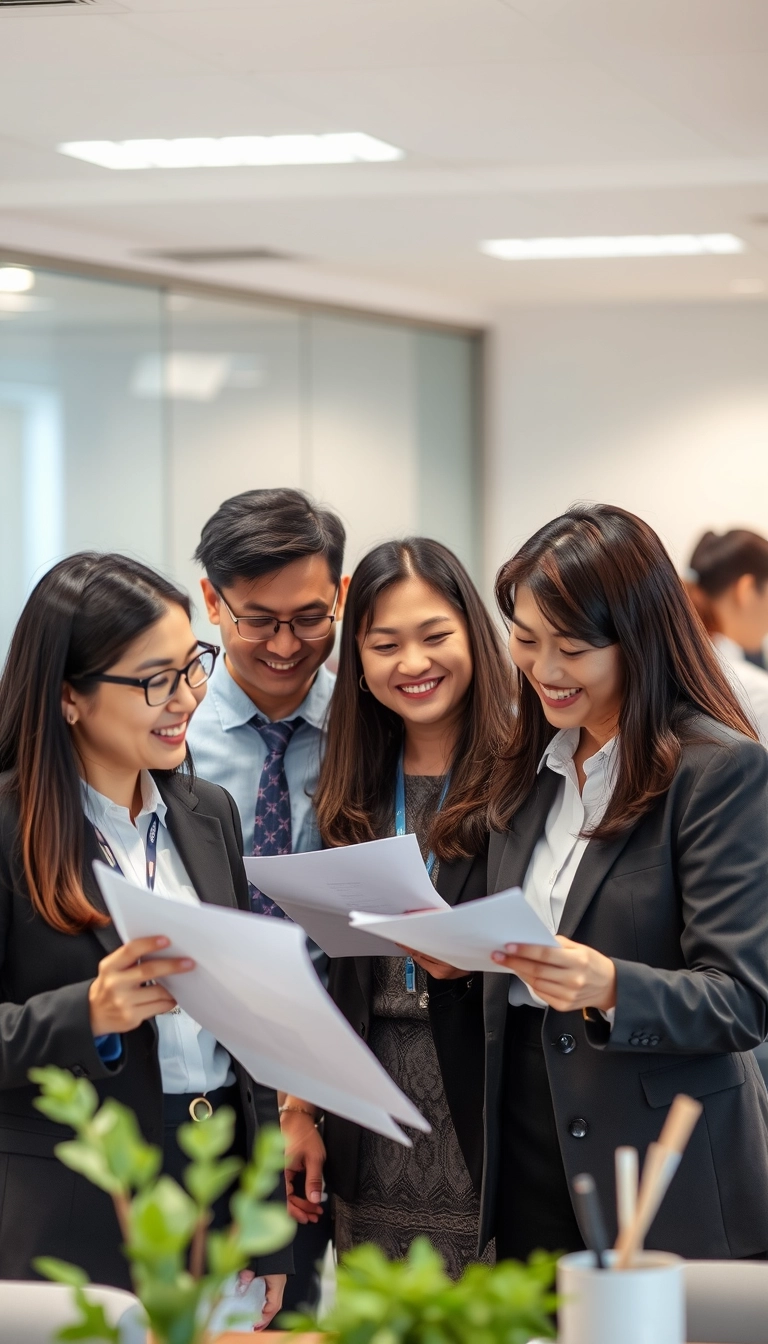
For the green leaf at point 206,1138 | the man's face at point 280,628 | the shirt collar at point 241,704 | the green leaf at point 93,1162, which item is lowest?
the green leaf at point 93,1162

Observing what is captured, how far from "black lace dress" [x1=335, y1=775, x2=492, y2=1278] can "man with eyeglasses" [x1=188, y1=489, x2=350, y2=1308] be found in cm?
18

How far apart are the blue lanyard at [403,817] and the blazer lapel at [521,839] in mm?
175

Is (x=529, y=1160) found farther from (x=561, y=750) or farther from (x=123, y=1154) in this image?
(x=123, y=1154)

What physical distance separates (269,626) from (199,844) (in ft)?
1.86

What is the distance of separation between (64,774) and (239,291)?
5408mm

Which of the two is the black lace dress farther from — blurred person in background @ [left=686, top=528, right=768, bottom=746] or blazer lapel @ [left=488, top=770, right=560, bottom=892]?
blurred person in background @ [left=686, top=528, right=768, bottom=746]

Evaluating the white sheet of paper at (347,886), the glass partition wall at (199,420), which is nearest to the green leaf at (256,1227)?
the white sheet of paper at (347,886)

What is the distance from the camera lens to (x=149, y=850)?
2.05 m

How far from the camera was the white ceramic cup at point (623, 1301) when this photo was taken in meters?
1.15

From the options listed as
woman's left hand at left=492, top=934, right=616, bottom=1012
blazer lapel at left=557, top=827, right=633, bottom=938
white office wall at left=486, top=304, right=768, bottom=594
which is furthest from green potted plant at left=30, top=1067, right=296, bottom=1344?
white office wall at left=486, top=304, right=768, bottom=594

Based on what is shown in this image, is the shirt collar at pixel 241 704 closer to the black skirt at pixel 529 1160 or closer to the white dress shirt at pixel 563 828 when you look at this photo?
the white dress shirt at pixel 563 828

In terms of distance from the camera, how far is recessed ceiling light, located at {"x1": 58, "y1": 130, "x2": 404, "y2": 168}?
4.82 m

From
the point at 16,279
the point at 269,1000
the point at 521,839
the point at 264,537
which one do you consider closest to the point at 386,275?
the point at 16,279

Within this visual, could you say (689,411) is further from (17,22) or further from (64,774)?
(64,774)
